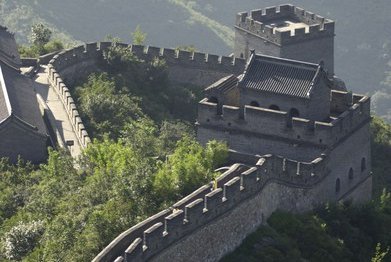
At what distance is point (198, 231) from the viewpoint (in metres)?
46.1

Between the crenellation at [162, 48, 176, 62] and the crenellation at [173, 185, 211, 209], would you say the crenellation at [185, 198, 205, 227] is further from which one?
the crenellation at [162, 48, 176, 62]

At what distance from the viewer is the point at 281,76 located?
56.5 m

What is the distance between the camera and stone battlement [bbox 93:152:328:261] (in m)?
43.0

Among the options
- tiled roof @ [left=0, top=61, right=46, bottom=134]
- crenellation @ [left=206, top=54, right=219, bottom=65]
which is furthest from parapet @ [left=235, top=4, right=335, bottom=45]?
tiled roof @ [left=0, top=61, right=46, bottom=134]

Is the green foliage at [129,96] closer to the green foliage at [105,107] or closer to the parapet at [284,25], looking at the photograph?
the green foliage at [105,107]

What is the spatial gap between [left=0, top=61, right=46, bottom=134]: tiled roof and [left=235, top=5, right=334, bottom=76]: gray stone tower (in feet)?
A: 52.2

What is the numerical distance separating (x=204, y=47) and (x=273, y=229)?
100515 mm

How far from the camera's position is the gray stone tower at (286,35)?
76.1 m

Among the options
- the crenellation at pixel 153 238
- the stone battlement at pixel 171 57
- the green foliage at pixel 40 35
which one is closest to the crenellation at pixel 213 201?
the crenellation at pixel 153 238

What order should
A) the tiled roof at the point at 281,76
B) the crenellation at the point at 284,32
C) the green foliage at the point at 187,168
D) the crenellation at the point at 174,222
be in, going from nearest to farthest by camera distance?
the crenellation at the point at 174,222 → the green foliage at the point at 187,168 → the tiled roof at the point at 281,76 → the crenellation at the point at 284,32

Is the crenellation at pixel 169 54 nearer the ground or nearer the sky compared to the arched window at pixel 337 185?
nearer the sky

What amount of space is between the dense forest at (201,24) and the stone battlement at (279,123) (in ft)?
259

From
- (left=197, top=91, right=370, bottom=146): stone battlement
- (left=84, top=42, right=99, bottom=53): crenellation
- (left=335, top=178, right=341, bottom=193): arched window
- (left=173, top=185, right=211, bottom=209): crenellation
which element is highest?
(left=84, top=42, right=99, bottom=53): crenellation

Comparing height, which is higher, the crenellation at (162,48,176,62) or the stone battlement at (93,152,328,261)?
the crenellation at (162,48,176,62)
